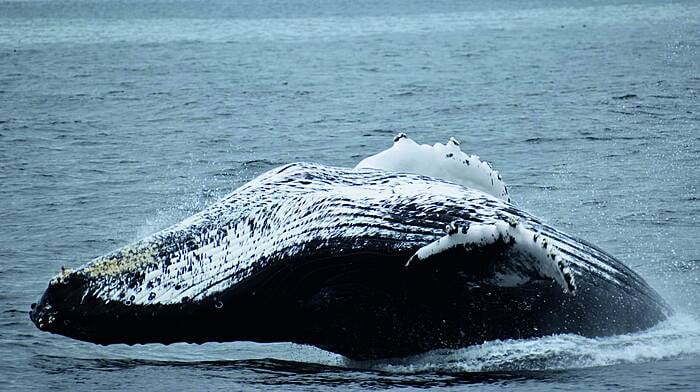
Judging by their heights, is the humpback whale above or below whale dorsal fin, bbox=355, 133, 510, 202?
below

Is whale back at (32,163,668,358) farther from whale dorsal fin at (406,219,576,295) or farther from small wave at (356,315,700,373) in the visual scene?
whale dorsal fin at (406,219,576,295)

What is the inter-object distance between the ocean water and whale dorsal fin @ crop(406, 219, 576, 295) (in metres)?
0.66

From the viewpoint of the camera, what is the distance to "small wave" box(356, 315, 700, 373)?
7.82 metres

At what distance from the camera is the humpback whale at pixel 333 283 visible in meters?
7.79

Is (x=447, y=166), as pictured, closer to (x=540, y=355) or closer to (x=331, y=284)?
(x=331, y=284)

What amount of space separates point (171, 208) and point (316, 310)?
19.5ft

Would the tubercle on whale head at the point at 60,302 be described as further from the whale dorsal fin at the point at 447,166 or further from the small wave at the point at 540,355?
the whale dorsal fin at the point at 447,166

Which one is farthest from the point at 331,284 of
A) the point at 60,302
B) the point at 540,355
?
the point at 60,302

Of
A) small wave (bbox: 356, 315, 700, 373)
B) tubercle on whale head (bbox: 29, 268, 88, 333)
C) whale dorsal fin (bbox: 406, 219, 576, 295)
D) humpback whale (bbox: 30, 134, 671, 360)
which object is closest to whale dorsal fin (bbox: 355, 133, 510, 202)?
humpback whale (bbox: 30, 134, 671, 360)

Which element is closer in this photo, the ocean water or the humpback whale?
the humpback whale

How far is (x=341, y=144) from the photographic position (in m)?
18.0

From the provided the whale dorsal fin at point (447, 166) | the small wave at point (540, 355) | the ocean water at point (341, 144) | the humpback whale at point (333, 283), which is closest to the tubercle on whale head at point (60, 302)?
the humpback whale at point (333, 283)

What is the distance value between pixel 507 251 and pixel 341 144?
35.8 ft

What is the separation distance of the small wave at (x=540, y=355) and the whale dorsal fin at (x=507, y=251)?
0.70 m
